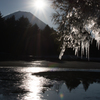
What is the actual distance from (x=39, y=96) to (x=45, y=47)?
6648 cm

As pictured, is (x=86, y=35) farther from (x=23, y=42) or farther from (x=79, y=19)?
(x=23, y=42)

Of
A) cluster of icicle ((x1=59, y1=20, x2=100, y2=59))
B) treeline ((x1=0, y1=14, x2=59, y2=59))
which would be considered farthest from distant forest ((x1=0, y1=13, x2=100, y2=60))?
cluster of icicle ((x1=59, y1=20, x2=100, y2=59))

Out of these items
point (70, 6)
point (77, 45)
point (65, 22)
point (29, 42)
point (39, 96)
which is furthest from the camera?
point (29, 42)

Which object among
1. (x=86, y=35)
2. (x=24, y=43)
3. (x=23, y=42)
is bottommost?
(x=86, y=35)

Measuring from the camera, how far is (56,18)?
11.4 meters

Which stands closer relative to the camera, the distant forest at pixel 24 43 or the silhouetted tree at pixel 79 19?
the silhouetted tree at pixel 79 19

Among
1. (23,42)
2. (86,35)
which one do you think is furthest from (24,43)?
(86,35)

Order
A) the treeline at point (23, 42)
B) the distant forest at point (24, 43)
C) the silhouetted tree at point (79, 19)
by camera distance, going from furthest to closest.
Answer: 1. the treeline at point (23, 42)
2. the distant forest at point (24, 43)
3. the silhouetted tree at point (79, 19)

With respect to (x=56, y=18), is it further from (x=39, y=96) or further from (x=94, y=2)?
(x=39, y=96)

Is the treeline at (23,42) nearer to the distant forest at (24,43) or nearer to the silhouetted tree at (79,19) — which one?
the distant forest at (24,43)

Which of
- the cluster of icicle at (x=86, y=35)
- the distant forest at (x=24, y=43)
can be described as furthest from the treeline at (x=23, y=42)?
the cluster of icicle at (x=86, y=35)

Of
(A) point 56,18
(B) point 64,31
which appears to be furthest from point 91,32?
(A) point 56,18

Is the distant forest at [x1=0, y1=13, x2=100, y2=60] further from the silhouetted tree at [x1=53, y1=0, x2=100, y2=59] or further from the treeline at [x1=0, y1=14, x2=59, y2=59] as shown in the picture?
the silhouetted tree at [x1=53, y1=0, x2=100, y2=59]

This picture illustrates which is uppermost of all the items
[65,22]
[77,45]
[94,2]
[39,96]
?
[94,2]
